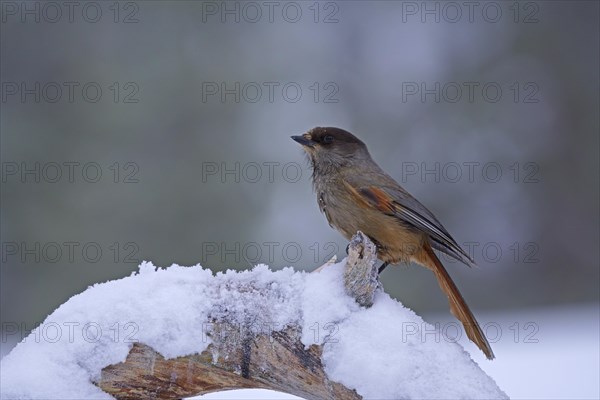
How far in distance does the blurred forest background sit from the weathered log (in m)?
5.59

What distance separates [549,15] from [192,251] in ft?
20.1

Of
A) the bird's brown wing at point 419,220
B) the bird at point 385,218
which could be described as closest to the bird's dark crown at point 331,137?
the bird at point 385,218

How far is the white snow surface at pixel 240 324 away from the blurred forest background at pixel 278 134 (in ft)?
18.1

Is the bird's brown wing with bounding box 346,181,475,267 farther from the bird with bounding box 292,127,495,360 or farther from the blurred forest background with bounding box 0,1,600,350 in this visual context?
the blurred forest background with bounding box 0,1,600,350

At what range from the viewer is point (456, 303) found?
3.89m

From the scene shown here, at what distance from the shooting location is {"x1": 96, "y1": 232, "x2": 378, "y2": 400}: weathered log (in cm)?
290

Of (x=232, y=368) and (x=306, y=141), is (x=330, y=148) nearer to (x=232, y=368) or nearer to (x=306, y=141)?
(x=306, y=141)

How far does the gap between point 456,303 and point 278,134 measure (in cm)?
584

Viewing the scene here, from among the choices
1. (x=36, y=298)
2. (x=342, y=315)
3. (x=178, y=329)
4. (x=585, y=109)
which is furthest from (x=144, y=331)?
(x=585, y=109)

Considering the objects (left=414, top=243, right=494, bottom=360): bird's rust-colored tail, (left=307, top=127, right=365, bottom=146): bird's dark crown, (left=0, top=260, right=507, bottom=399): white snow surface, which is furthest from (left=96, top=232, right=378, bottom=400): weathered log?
(left=307, top=127, right=365, bottom=146): bird's dark crown

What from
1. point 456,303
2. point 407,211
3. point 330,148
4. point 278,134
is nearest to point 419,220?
point 407,211

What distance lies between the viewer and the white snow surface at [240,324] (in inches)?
109

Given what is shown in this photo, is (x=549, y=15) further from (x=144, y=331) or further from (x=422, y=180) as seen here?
(x=144, y=331)

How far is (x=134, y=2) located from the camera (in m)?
10.2
